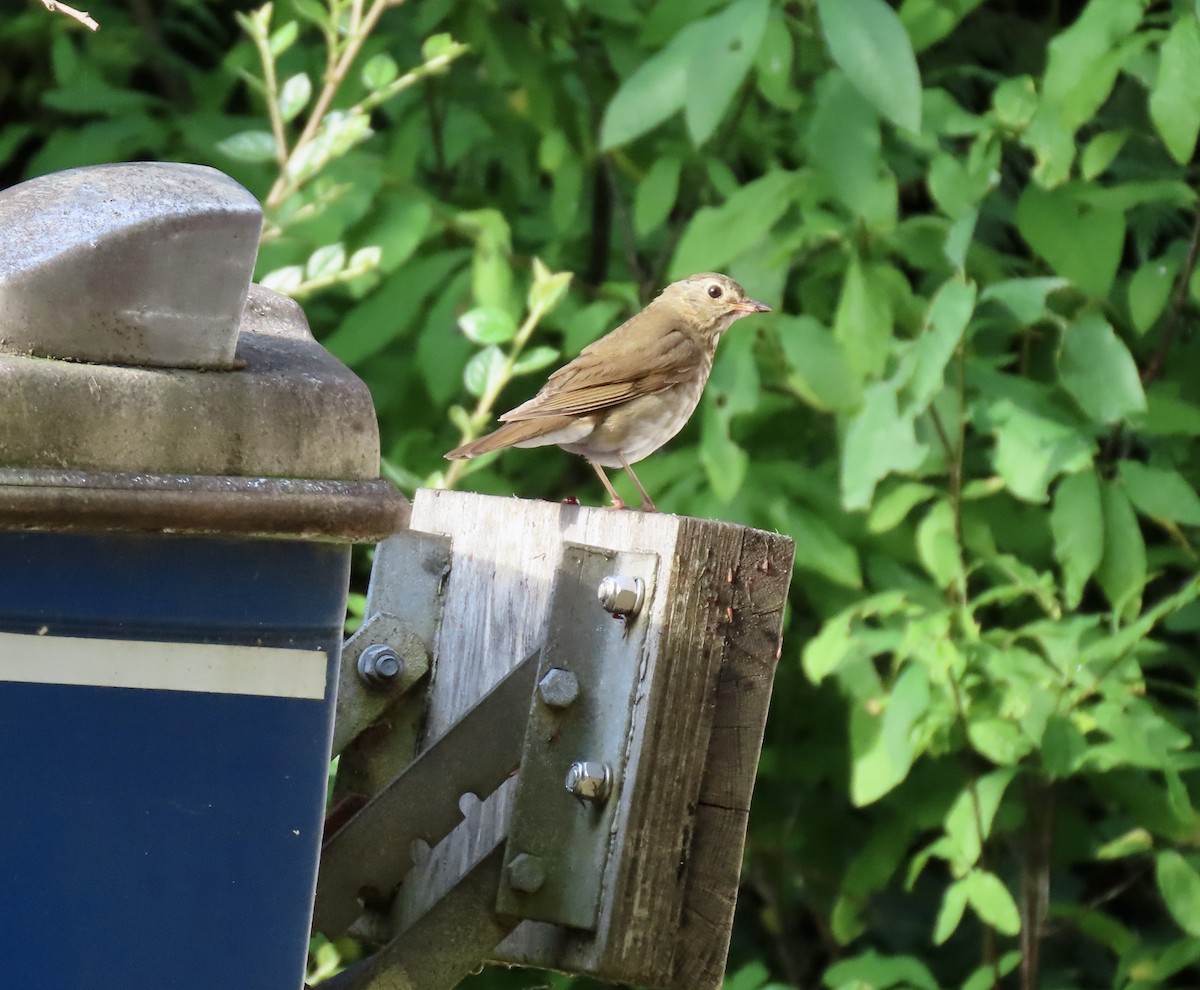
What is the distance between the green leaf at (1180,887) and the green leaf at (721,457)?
1101 mm

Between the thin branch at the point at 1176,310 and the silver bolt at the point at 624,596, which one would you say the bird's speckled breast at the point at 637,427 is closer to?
the thin branch at the point at 1176,310

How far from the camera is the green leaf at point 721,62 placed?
318 centimetres

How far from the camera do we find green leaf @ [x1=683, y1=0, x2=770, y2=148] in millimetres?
3176

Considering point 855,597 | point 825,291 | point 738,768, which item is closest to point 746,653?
point 738,768

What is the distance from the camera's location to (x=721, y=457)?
353cm

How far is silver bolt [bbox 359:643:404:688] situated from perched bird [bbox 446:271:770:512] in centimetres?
93

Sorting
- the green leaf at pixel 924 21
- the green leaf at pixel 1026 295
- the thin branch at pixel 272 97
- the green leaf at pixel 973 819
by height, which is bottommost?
the green leaf at pixel 973 819

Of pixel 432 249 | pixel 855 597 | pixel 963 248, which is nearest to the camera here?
pixel 963 248

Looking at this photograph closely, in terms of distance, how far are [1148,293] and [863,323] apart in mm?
577

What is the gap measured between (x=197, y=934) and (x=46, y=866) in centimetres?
16

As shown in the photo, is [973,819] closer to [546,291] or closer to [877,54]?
[546,291]

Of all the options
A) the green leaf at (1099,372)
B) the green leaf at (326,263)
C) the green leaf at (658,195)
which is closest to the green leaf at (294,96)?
the green leaf at (326,263)

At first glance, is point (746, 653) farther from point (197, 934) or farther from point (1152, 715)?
point (1152, 715)

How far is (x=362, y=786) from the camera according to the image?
2475 millimetres
